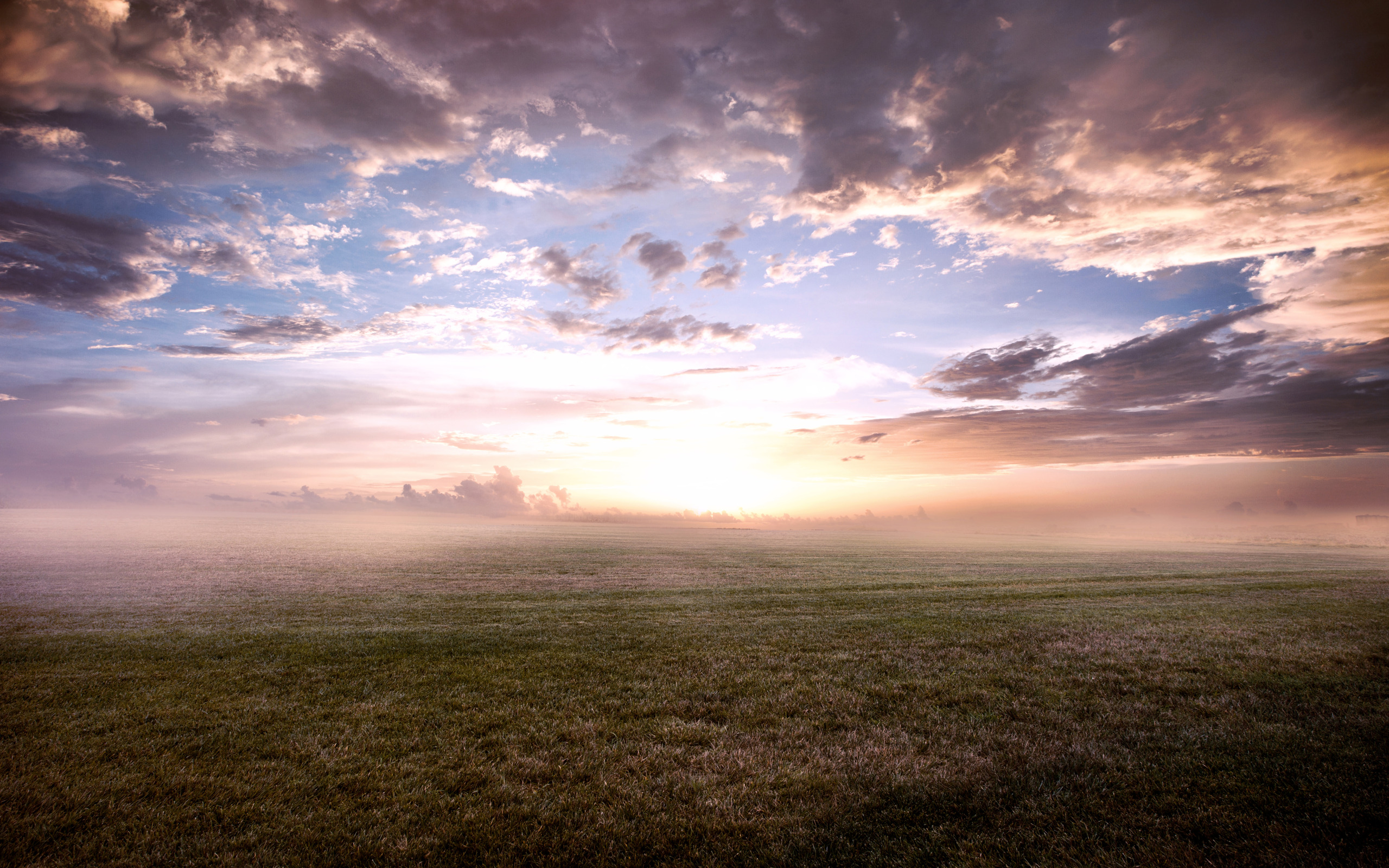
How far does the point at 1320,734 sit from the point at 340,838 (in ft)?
54.5

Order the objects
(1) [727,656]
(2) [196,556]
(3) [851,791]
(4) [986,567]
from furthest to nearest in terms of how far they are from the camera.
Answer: (2) [196,556] → (4) [986,567] → (1) [727,656] → (3) [851,791]

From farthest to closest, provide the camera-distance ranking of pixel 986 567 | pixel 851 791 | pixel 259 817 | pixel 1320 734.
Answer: pixel 986 567 → pixel 1320 734 → pixel 851 791 → pixel 259 817

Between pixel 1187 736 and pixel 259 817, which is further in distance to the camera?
pixel 1187 736

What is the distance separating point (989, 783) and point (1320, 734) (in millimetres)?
7372

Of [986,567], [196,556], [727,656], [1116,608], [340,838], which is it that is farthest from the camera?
[196,556]

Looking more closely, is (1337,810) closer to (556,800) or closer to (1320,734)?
(1320,734)

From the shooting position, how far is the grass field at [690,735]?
7.08m

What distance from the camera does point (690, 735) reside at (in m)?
10.2

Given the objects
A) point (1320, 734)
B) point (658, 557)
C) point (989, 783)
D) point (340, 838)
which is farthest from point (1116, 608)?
point (658, 557)

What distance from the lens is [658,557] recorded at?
57781mm

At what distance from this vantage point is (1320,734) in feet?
33.5

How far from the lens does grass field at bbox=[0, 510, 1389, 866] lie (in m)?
7.08

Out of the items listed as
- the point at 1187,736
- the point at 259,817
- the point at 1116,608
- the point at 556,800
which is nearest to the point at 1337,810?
the point at 1187,736

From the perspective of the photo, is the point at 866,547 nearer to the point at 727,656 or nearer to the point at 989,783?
the point at 727,656
